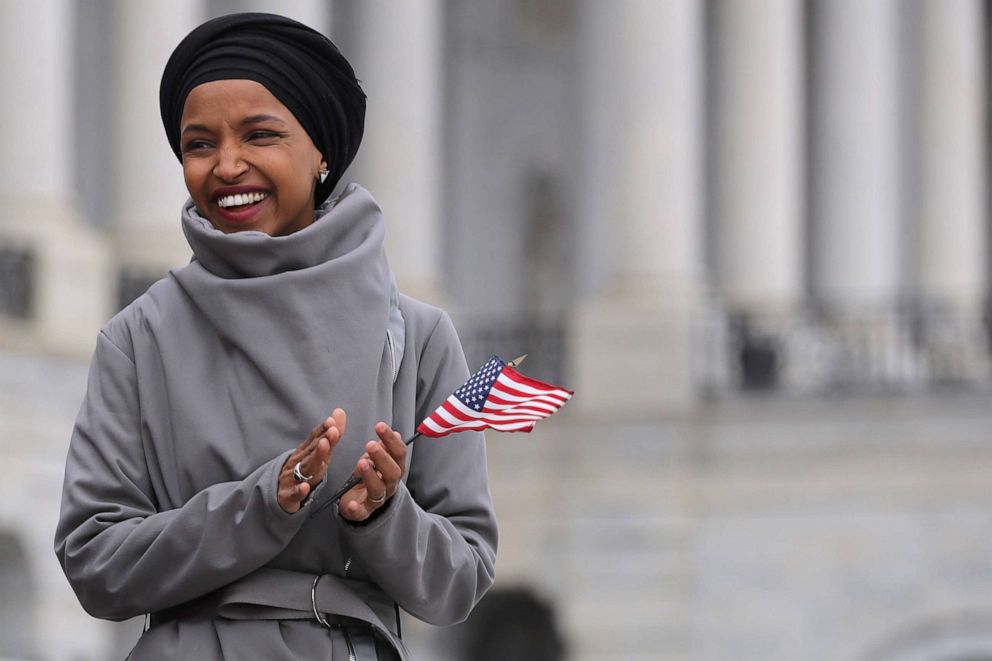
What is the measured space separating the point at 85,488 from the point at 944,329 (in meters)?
30.4

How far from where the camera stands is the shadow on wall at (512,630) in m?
29.8

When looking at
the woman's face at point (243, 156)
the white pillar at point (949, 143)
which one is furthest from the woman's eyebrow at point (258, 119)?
the white pillar at point (949, 143)

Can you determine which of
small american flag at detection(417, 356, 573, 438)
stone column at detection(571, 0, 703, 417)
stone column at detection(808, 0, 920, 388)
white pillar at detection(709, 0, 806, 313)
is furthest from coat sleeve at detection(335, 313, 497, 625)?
stone column at detection(808, 0, 920, 388)

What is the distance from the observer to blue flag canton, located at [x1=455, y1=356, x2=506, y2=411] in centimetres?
397

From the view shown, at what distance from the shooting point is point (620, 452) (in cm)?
2984

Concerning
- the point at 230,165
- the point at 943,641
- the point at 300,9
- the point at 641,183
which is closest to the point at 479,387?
the point at 230,165

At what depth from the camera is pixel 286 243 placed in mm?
4047

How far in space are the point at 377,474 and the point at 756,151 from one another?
3165 cm

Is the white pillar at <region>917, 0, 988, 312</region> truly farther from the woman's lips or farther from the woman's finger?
the woman's finger

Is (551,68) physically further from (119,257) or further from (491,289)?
(119,257)

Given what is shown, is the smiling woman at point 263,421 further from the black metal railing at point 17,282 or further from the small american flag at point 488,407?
the black metal railing at point 17,282

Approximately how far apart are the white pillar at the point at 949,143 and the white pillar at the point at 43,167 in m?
17.5

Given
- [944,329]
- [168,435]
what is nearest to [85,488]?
[168,435]

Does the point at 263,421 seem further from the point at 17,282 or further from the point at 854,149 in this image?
the point at 854,149
